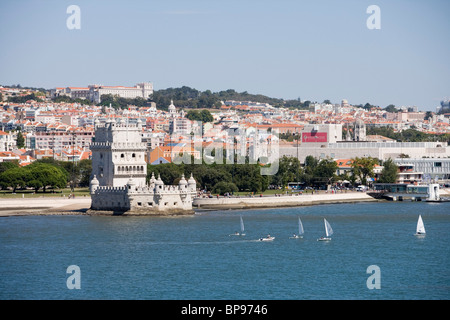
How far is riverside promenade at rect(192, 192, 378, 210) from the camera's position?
6625cm

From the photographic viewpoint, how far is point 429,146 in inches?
4493

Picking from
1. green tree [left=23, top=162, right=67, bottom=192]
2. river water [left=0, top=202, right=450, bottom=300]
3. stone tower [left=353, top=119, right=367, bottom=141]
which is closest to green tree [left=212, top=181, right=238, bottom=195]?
green tree [left=23, top=162, right=67, bottom=192]

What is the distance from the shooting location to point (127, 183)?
57.4m

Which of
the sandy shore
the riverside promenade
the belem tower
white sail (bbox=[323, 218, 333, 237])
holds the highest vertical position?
the belem tower

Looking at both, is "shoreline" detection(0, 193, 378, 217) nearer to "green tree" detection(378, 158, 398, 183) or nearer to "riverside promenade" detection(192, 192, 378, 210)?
"riverside promenade" detection(192, 192, 378, 210)

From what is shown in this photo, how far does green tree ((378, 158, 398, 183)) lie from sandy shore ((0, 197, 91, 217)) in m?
34.4

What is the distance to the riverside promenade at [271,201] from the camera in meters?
66.2

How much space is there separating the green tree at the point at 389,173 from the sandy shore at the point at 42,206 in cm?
3441

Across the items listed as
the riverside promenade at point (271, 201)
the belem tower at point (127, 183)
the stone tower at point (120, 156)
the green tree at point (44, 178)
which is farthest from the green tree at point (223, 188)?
the stone tower at point (120, 156)

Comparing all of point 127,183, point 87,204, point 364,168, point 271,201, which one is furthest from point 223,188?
point 364,168
